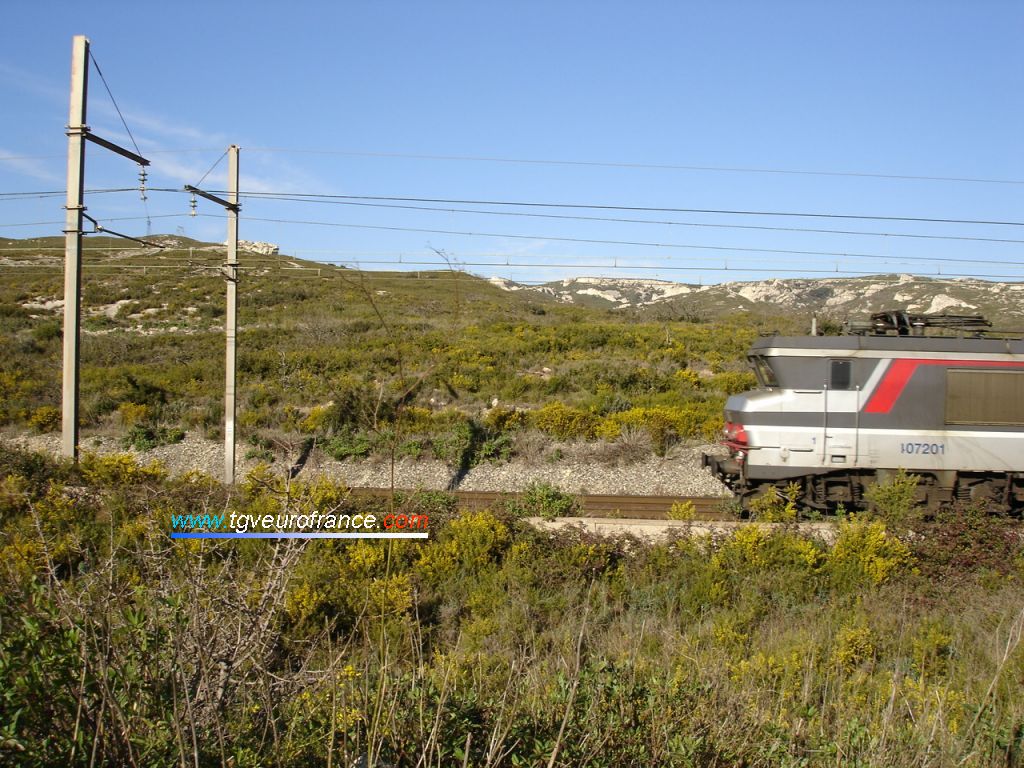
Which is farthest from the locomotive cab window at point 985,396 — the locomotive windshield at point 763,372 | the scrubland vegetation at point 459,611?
the locomotive windshield at point 763,372

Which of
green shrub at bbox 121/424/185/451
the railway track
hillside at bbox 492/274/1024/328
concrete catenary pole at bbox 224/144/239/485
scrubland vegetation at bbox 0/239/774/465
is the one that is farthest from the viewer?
hillside at bbox 492/274/1024/328

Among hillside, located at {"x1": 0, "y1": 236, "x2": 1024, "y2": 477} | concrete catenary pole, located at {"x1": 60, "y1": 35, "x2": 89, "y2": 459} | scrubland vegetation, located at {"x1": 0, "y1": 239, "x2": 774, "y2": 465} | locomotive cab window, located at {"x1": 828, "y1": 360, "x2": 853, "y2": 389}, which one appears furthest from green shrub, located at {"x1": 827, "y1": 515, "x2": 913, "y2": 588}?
concrete catenary pole, located at {"x1": 60, "y1": 35, "x2": 89, "y2": 459}

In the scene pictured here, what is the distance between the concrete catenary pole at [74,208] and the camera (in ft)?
37.2

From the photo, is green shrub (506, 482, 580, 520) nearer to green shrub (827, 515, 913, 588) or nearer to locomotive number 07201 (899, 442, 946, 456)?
green shrub (827, 515, 913, 588)

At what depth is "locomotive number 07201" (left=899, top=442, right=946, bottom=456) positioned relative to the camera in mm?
11367

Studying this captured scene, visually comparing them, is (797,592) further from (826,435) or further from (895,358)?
(895,358)

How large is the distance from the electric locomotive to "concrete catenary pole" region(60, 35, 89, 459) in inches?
418

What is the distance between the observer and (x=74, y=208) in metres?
11.3

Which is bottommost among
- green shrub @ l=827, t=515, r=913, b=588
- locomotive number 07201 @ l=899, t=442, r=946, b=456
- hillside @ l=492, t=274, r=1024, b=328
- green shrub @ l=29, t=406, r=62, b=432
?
green shrub @ l=827, t=515, r=913, b=588

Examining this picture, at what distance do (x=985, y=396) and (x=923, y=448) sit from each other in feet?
4.02

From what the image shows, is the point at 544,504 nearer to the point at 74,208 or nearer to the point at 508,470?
the point at 508,470

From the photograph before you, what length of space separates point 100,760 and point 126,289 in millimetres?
46781

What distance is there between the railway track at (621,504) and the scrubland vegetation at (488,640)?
896 millimetres

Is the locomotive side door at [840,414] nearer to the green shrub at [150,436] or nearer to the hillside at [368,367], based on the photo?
the hillside at [368,367]
